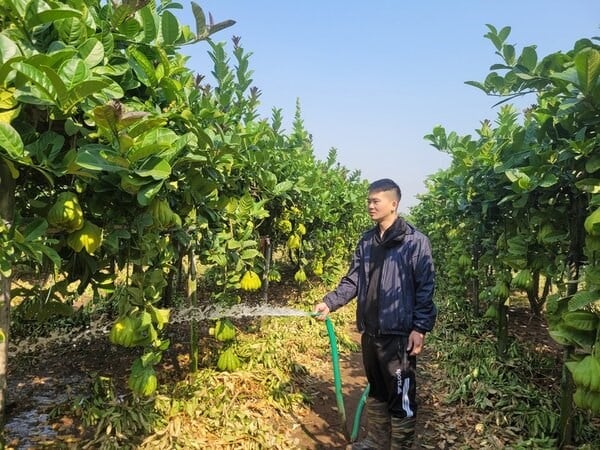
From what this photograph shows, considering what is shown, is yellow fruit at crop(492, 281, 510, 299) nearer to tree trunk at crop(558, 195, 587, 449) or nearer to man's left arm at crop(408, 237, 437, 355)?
tree trunk at crop(558, 195, 587, 449)

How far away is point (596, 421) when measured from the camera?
3141 millimetres

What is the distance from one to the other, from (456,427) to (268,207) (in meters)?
3.34

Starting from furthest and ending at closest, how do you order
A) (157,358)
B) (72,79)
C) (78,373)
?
(78,373)
(157,358)
(72,79)

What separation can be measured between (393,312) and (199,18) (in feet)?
6.59

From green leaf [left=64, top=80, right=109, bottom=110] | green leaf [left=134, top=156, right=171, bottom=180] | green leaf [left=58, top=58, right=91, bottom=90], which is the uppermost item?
green leaf [left=58, top=58, right=91, bottom=90]

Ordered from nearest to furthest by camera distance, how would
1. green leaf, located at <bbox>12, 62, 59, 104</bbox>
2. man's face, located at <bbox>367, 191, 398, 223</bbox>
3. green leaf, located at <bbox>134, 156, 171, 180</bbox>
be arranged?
green leaf, located at <bbox>12, 62, 59, 104</bbox>, green leaf, located at <bbox>134, 156, 171, 180</bbox>, man's face, located at <bbox>367, 191, 398, 223</bbox>

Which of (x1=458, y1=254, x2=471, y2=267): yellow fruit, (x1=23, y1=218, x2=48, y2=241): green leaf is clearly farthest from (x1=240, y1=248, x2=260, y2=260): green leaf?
(x1=458, y1=254, x2=471, y2=267): yellow fruit

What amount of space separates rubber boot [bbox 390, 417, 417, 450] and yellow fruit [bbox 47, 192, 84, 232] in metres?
2.35

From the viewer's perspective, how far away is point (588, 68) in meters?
1.75

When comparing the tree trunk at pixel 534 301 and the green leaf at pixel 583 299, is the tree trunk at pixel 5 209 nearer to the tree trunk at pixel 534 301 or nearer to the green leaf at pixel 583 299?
the green leaf at pixel 583 299

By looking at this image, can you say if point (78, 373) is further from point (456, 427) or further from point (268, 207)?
point (456, 427)

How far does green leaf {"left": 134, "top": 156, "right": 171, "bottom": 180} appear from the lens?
4.62ft

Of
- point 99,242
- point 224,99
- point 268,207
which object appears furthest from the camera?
point 268,207

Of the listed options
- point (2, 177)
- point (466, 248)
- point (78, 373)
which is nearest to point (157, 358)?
point (2, 177)
